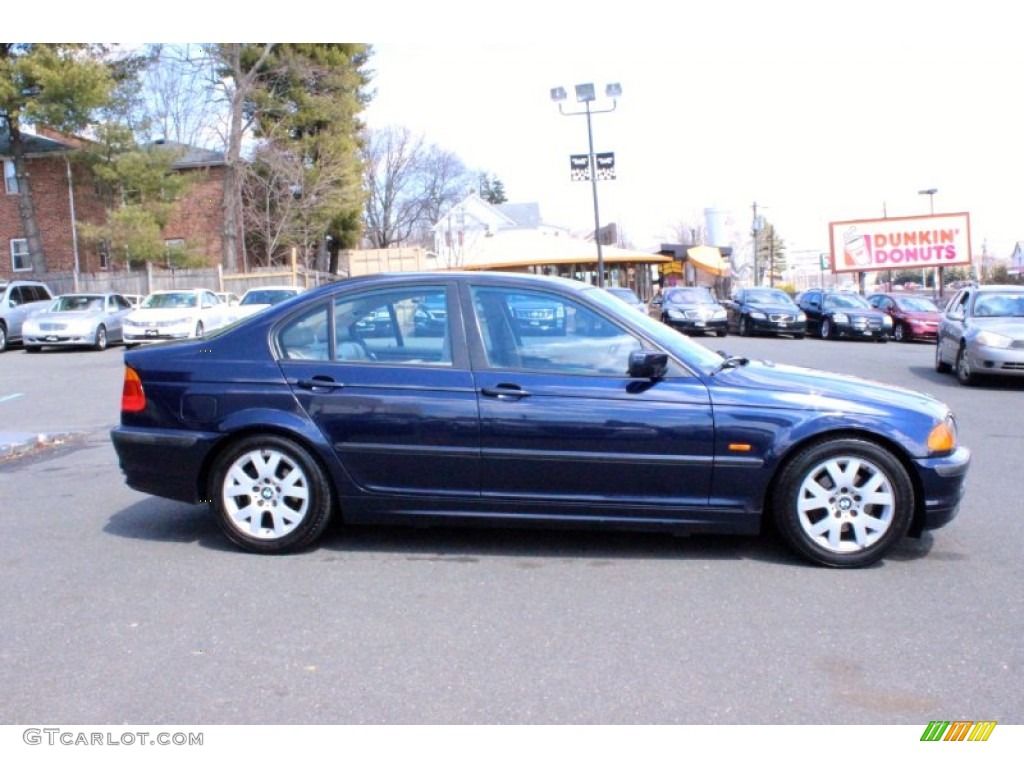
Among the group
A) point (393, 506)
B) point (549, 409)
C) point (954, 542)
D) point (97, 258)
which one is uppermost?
point (97, 258)

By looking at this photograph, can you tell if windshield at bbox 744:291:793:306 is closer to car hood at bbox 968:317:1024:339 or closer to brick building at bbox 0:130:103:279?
car hood at bbox 968:317:1024:339

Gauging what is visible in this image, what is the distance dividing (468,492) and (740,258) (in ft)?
353

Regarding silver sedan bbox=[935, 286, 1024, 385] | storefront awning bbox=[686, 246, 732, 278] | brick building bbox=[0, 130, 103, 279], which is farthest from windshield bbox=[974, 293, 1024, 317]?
storefront awning bbox=[686, 246, 732, 278]

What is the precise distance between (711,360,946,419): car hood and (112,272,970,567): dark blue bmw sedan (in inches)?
0.5

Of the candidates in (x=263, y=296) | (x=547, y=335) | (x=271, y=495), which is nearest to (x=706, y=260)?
(x=263, y=296)

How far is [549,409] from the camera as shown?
198 inches

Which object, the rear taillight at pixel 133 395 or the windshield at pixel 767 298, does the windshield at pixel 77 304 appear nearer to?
the windshield at pixel 767 298

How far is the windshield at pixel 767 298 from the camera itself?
2705 centimetres

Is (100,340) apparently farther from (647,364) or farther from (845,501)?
(845,501)

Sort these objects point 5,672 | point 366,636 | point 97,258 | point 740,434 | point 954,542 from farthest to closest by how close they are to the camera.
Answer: point 97,258 < point 954,542 < point 740,434 < point 366,636 < point 5,672

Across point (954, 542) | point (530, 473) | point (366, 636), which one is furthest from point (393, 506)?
point (954, 542)

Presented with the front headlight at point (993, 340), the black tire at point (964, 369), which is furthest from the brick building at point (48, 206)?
the front headlight at point (993, 340)

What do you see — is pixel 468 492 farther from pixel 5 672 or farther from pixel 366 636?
pixel 5 672

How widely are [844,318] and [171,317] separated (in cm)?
1744
